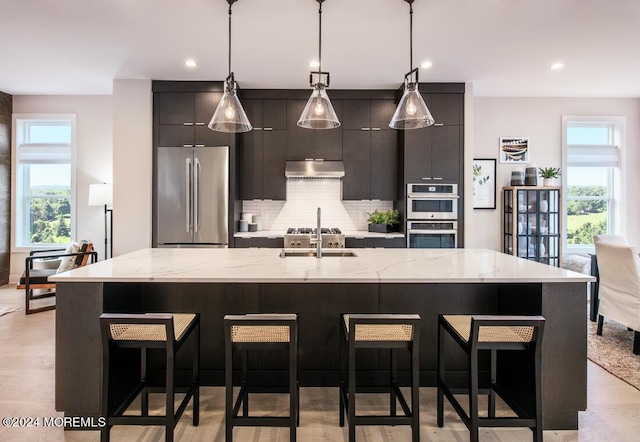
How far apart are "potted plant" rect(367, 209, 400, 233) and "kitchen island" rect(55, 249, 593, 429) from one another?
6.97ft

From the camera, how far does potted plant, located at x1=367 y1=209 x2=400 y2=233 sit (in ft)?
16.1

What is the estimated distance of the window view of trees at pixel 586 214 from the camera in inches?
219

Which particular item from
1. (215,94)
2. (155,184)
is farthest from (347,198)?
(155,184)

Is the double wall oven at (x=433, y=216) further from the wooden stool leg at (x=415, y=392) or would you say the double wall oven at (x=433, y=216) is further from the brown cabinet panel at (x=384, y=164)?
the wooden stool leg at (x=415, y=392)

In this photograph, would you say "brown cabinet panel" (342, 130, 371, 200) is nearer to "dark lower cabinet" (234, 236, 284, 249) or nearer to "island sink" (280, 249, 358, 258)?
Result: "dark lower cabinet" (234, 236, 284, 249)

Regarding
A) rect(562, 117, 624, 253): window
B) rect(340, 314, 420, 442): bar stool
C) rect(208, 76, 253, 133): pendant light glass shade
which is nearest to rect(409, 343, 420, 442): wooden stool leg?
rect(340, 314, 420, 442): bar stool

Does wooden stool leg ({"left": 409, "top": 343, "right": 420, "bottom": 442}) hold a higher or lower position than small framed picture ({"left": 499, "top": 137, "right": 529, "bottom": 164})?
lower

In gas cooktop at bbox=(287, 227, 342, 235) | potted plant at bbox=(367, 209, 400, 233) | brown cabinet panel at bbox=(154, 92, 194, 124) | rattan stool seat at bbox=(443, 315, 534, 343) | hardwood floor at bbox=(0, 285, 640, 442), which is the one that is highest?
brown cabinet panel at bbox=(154, 92, 194, 124)

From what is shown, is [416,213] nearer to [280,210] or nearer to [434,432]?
[280,210]

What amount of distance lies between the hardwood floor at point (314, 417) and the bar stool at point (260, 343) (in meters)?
0.36

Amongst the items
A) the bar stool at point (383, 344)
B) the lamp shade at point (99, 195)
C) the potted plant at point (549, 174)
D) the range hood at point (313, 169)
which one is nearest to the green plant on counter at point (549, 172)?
the potted plant at point (549, 174)

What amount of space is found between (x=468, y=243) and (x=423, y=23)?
2672 mm

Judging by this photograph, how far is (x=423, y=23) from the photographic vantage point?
3217mm

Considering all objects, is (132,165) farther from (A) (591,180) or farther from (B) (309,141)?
(A) (591,180)
